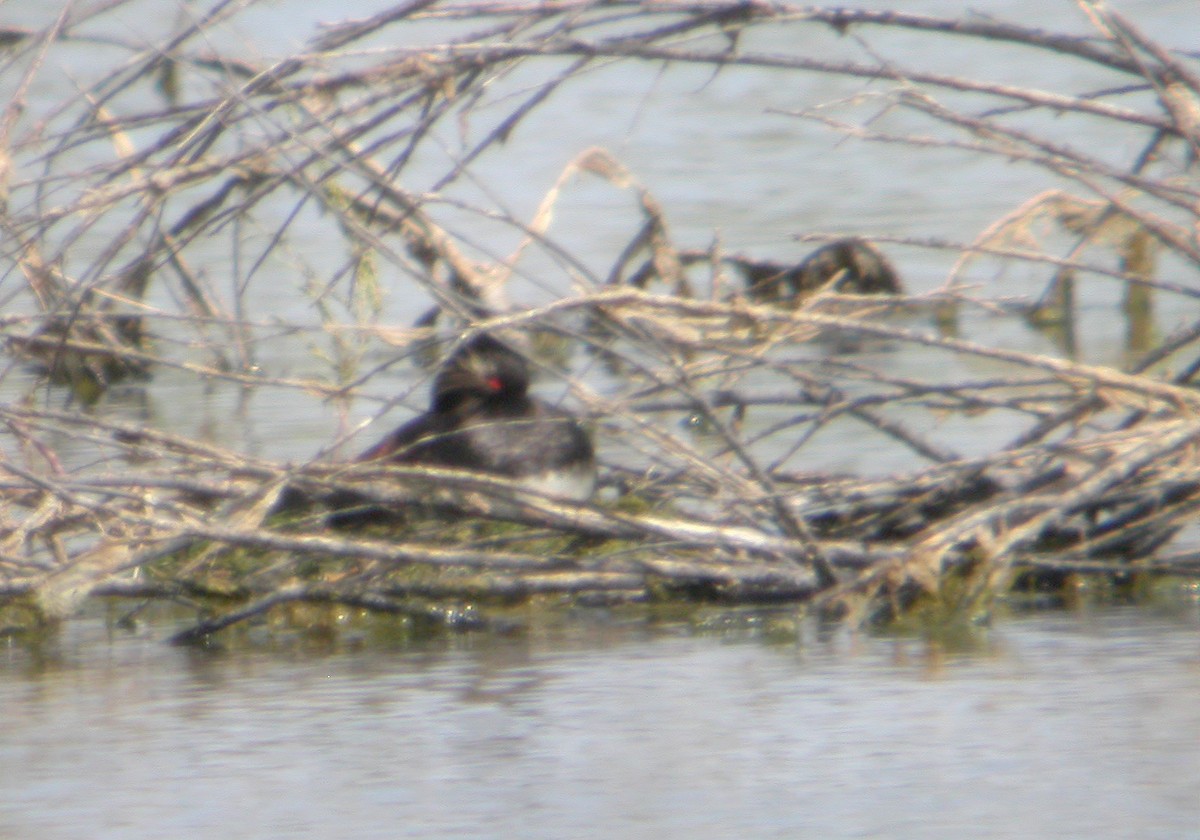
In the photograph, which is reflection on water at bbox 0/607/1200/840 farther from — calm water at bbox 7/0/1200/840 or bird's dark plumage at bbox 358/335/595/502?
bird's dark plumage at bbox 358/335/595/502

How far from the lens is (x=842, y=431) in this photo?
270 inches

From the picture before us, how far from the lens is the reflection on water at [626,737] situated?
10.6ft

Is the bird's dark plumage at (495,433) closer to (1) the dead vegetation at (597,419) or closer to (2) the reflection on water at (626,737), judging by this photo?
(1) the dead vegetation at (597,419)

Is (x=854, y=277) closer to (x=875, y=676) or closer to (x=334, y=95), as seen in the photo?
(x=334, y=95)

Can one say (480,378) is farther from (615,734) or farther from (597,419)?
(615,734)

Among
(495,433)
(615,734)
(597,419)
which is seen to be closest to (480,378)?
(495,433)

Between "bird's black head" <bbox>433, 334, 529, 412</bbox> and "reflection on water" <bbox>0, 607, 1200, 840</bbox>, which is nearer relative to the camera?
"reflection on water" <bbox>0, 607, 1200, 840</bbox>

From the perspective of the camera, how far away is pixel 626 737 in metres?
3.73

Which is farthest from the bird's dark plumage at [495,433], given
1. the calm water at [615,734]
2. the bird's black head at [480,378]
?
the calm water at [615,734]

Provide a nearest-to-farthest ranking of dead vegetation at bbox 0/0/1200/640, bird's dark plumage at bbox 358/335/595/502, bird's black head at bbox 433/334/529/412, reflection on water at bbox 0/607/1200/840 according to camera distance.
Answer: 1. reflection on water at bbox 0/607/1200/840
2. dead vegetation at bbox 0/0/1200/640
3. bird's dark plumage at bbox 358/335/595/502
4. bird's black head at bbox 433/334/529/412

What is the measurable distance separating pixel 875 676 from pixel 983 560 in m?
0.72

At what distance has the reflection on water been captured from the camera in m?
3.24

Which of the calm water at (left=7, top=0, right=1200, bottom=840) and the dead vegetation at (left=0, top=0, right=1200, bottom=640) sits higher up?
the dead vegetation at (left=0, top=0, right=1200, bottom=640)

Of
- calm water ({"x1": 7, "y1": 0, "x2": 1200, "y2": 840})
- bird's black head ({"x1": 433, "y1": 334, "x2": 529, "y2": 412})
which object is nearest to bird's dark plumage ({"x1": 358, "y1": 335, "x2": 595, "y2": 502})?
bird's black head ({"x1": 433, "y1": 334, "x2": 529, "y2": 412})
